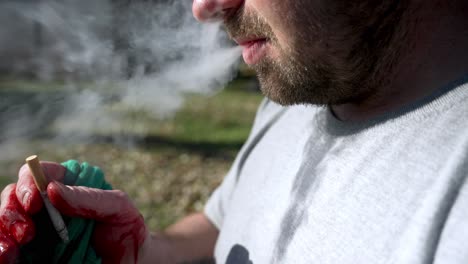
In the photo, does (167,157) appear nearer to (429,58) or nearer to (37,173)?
(37,173)

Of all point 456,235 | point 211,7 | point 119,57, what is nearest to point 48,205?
point 211,7

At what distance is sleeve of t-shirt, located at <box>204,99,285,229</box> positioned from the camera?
2.30 m

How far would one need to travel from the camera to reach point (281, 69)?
5.67ft

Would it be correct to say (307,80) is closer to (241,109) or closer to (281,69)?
(281,69)

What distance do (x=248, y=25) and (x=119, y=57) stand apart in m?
0.83

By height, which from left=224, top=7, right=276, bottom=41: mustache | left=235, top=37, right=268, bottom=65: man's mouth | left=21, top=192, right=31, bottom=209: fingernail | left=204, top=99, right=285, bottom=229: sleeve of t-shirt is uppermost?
left=21, top=192, right=31, bottom=209: fingernail

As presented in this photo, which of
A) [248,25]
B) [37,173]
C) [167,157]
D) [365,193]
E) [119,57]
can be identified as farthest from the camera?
[167,157]

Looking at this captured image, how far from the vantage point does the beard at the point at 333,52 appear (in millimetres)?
1625

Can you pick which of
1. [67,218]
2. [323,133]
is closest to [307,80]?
[323,133]

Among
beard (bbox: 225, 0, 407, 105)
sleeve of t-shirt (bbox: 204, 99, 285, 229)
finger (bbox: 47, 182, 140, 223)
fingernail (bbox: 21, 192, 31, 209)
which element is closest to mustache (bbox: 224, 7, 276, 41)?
beard (bbox: 225, 0, 407, 105)

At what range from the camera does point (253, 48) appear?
1794 millimetres

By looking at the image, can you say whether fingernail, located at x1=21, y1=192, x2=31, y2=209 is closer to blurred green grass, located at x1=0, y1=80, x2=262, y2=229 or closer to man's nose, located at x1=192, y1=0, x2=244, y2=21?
man's nose, located at x1=192, y1=0, x2=244, y2=21

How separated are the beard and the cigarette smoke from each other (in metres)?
A: 0.56

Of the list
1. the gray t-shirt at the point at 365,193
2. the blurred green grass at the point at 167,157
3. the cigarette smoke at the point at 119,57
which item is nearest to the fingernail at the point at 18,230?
the gray t-shirt at the point at 365,193
